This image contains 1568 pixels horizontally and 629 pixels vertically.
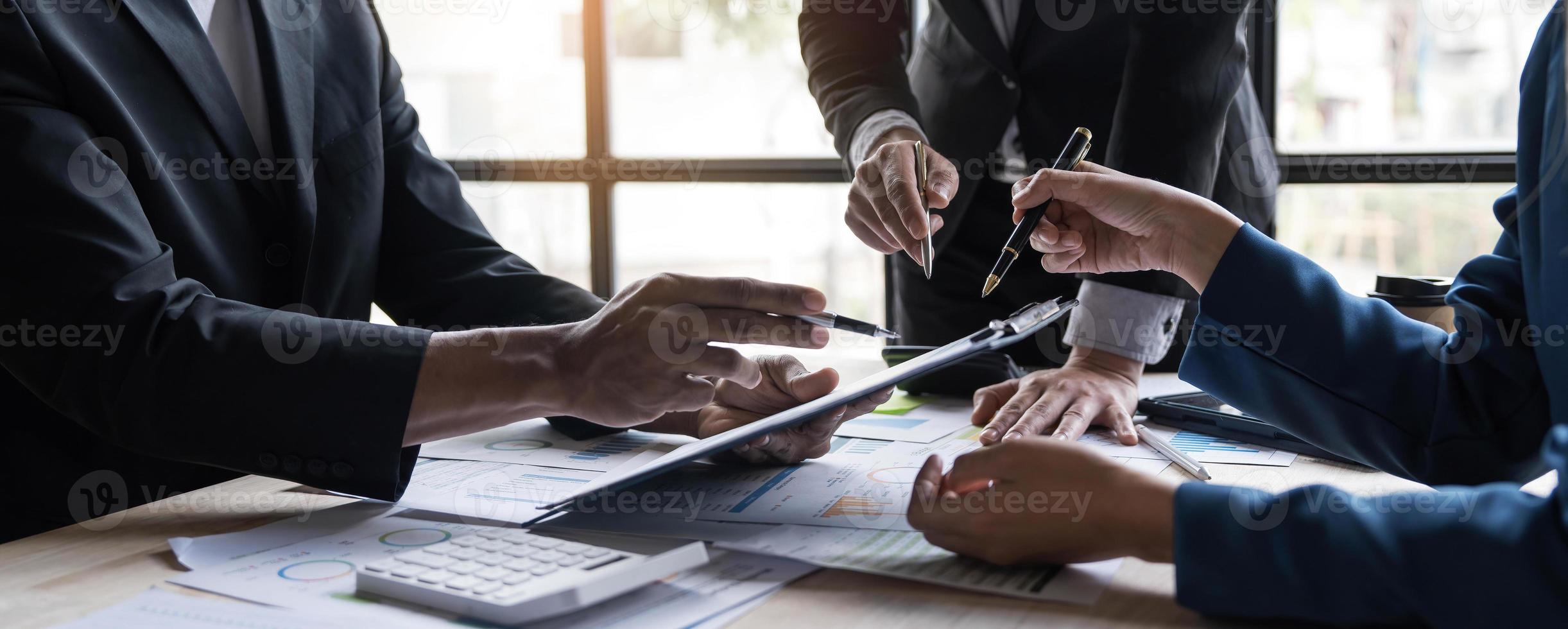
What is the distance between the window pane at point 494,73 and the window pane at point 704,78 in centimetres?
17

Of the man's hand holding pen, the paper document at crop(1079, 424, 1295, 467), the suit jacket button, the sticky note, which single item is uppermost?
the man's hand holding pen

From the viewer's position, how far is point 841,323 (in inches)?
38.5

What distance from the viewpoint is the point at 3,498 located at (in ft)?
3.65

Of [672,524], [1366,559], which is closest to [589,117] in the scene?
[672,524]

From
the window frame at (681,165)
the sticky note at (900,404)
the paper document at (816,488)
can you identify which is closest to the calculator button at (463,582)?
the paper document at (816,488)

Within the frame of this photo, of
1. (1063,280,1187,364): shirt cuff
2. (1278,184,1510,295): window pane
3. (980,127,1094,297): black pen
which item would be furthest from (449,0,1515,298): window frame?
(980,127,1094,297): black pen

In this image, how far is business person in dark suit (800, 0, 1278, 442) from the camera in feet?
4.32

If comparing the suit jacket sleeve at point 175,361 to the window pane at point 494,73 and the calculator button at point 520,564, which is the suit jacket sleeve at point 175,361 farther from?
the window pane at point 494,73

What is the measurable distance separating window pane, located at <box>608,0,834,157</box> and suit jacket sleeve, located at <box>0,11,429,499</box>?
8.30 ft

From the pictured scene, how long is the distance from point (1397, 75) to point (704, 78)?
6.66ft

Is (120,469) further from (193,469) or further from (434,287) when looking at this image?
(434,287)

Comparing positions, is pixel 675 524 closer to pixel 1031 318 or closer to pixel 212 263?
pixel 1031 318

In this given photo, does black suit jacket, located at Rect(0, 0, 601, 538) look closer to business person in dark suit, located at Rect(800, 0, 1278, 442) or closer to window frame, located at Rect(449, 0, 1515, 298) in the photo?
business person in dark suit, located at Rect(800, 0, 1278, 442)

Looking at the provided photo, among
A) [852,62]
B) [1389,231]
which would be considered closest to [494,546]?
[852,62]
